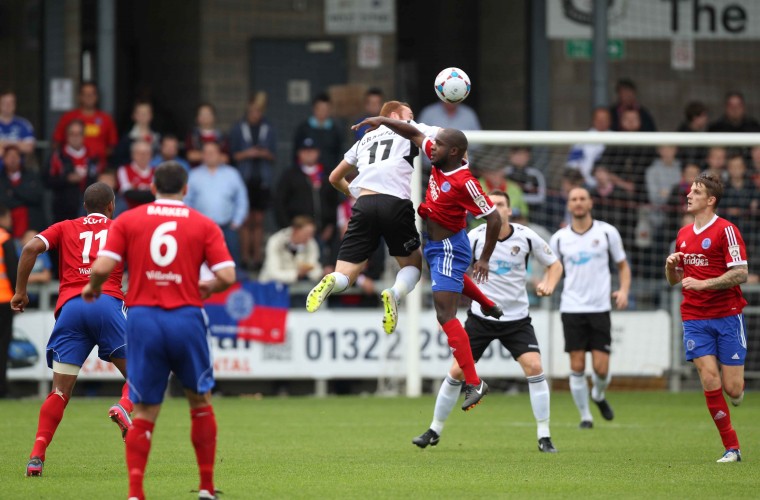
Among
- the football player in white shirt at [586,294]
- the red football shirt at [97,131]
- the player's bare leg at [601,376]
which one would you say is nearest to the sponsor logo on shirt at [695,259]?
the football player in white shirt at [586,294]

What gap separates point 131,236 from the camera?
7.38 metres

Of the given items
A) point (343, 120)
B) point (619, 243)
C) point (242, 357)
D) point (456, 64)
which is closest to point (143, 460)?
point (619, 243)

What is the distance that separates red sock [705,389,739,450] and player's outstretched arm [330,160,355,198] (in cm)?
338

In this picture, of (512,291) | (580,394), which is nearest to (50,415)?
(512,291)

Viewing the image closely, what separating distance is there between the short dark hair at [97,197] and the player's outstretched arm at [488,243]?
2.84 m

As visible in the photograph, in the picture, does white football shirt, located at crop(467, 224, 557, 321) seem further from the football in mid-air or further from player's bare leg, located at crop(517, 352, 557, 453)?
the football in mid-air

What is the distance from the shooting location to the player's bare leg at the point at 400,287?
32.8 ft

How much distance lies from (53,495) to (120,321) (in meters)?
1.83

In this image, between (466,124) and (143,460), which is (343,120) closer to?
(466,124)

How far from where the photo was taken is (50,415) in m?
9.35

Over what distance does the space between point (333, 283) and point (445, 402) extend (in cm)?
164

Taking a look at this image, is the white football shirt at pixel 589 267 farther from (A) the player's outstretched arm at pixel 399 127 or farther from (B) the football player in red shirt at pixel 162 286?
(B) the football player in red shirt at pixel 162 286

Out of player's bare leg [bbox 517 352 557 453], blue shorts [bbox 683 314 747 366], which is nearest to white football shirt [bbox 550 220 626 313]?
player's bare leg [bbox 517 352 557 453]

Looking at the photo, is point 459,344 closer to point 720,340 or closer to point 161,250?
point 720,340
